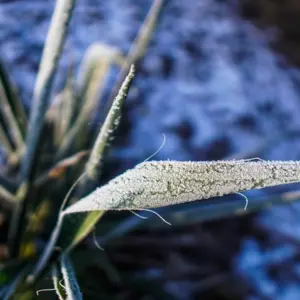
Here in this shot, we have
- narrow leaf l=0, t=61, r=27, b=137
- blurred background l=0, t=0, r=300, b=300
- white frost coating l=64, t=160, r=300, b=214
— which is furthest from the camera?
blurred background l=0, t=0, r=300, b=300

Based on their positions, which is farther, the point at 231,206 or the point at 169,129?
the point at 169,129

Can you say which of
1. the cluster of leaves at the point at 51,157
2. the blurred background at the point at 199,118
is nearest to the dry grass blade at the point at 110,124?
the cluster of leaves at the point at 51,157

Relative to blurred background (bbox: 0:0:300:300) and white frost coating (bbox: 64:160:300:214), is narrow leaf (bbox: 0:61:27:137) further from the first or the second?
white frost coating (bbox: 64:160:300:214)

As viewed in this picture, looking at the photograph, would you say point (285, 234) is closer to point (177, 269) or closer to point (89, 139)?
point (177, 269)

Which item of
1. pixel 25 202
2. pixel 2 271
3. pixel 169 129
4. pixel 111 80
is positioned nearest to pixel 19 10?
pixel 111 80

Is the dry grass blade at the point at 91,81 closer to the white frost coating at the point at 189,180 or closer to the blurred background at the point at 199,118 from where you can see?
the blurred background at the point at 199,118

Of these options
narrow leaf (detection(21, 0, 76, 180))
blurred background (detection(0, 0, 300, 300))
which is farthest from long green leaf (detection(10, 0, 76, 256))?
blurred background (detection(0, 0, 300, 300))
